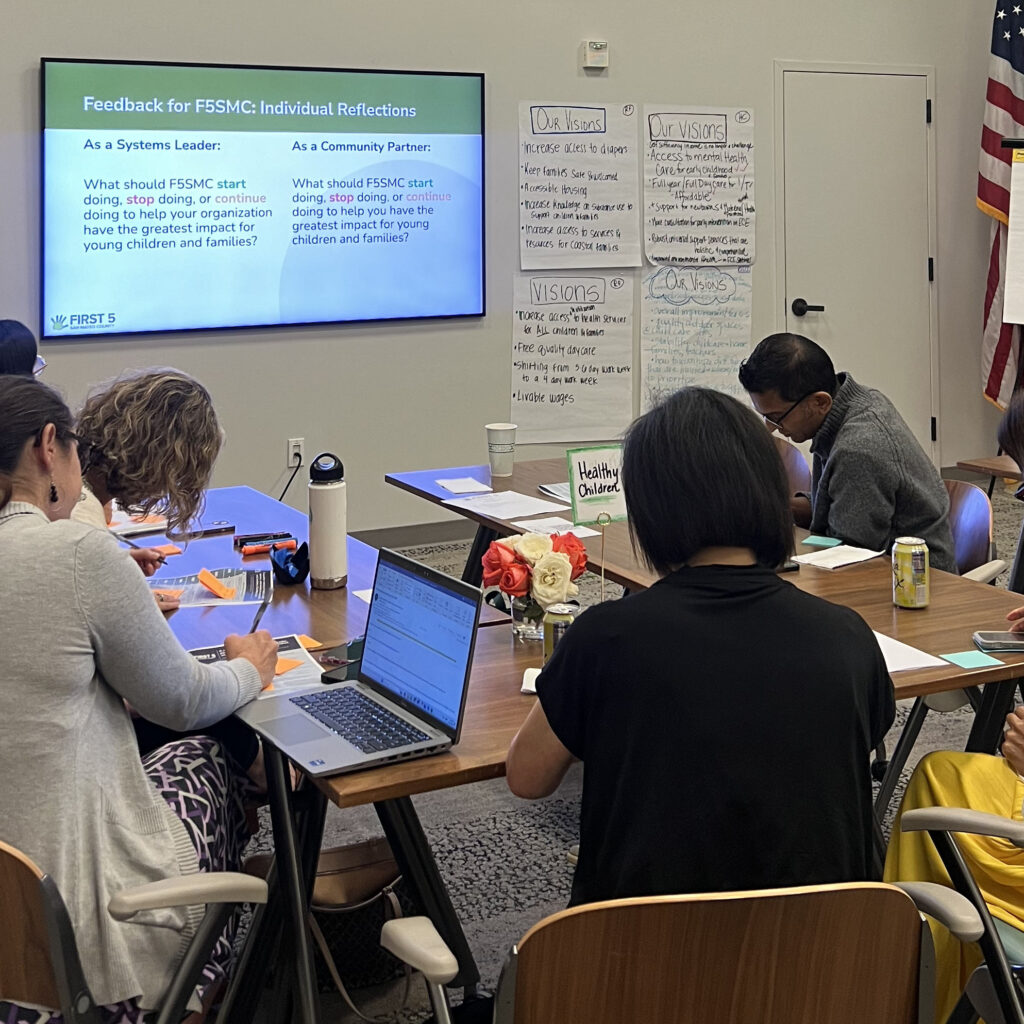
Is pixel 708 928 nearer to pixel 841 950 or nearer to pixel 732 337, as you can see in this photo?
pixel 841 950

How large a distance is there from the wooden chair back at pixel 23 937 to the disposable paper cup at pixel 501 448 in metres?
2.59

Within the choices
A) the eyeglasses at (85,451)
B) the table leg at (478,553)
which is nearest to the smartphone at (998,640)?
the eyeglasses at (85,451)

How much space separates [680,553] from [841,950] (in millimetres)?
485

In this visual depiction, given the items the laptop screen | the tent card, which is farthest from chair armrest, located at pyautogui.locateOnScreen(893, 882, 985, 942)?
the tent card

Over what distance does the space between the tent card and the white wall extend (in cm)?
289

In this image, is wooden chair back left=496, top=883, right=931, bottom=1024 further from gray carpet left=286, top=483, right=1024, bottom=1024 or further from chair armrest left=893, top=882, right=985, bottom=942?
gray carpet left=286, top=483, right=1024, bottom=1024

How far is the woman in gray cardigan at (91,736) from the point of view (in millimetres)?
1616

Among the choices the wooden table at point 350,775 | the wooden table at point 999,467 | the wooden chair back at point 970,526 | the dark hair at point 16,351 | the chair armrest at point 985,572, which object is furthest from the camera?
the wooden table at point 999,467

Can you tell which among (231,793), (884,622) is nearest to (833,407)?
(884,622)

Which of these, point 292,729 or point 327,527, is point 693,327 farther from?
point 292,729

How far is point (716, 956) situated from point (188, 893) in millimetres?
679

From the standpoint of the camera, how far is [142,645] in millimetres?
1688

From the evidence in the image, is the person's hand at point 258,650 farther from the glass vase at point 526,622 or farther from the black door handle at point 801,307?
the black door handle at point 801,307

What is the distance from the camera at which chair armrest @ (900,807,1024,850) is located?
1.65m
